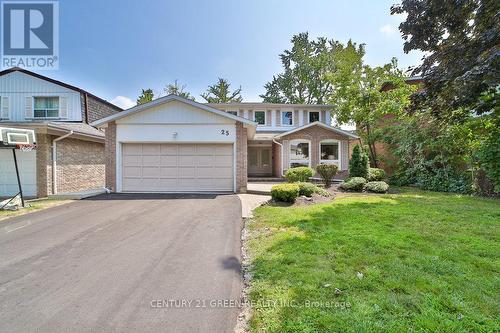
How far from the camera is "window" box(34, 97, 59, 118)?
1477 cm

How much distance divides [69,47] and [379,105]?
61.1ft

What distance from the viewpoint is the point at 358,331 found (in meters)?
2.30

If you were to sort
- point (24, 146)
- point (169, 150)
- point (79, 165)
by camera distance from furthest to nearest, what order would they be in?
point (79, 165)
point (169, 150)
point (24, 146)

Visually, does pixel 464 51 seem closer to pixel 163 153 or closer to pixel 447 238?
pixel 447 238

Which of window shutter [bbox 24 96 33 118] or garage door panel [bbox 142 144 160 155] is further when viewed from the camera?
window shutter [bbox 24 96 33 118]

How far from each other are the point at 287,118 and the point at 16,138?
17.1m

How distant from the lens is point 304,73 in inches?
1323

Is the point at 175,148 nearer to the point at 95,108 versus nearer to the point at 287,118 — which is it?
the point at 95,108

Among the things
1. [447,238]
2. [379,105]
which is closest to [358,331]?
[447,238]

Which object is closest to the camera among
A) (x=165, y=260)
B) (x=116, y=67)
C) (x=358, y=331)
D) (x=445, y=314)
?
(x=358, y=331)

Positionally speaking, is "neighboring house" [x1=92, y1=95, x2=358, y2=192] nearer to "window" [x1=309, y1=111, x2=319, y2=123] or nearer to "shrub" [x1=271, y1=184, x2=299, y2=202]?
"shrub" [x1=271, y1=184, x2=299, y2=202]

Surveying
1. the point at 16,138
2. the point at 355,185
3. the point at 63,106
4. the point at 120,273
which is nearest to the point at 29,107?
the point at 63,106

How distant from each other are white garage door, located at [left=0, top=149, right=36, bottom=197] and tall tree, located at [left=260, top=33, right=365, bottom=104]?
1148 inches

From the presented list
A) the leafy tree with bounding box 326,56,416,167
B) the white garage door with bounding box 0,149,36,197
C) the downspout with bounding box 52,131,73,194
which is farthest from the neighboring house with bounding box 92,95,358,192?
the leafy tree with bounding box 326,56,416,167
